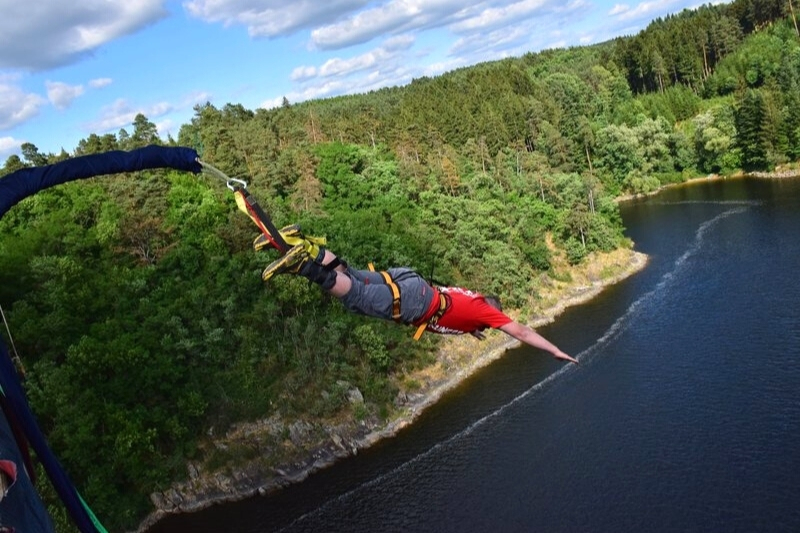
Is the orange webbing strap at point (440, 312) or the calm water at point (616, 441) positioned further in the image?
the calm water at point (616, 441)

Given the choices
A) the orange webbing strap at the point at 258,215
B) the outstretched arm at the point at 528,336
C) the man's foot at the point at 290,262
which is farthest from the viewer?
the outstretched arm at the point at 528,336

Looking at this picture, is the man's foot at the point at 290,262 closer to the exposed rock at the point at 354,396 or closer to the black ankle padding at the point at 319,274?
the black ankle padding at the point at 319,274

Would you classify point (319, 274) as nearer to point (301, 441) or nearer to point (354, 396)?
point (301, 441)

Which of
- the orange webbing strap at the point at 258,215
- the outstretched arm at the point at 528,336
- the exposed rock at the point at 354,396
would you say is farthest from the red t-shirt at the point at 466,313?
the exposed rock at the point at 354,396

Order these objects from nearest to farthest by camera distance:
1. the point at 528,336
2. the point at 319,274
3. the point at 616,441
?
the point at 319,274 < the point at 528,336 < the point at 616,441

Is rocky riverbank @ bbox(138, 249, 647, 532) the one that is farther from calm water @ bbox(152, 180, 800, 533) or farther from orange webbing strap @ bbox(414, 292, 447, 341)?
orange webbing strap @ bbox(414, 292, 447, 341)

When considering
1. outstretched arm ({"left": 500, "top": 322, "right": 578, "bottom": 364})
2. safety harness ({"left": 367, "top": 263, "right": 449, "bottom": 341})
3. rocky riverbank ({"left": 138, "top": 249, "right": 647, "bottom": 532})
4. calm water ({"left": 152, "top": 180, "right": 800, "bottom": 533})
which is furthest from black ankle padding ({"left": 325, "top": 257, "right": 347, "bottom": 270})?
rocky riverbank ({"left": 138, "top": 249, "right": 647, "bottom": 532})

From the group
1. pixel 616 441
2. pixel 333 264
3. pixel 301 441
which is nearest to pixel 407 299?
pixel 333 264
